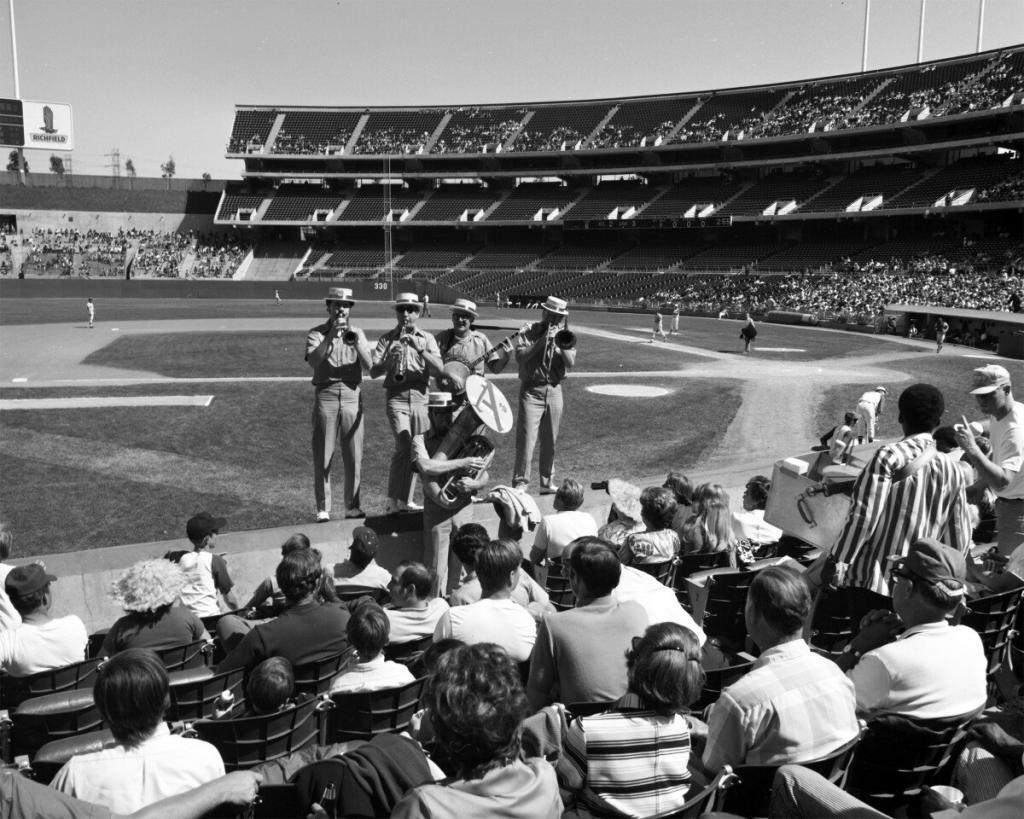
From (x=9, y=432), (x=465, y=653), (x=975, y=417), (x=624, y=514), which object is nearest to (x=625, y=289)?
(x=975, y=417)

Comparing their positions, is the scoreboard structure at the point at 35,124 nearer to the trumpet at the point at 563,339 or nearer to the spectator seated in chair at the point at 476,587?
the trumpet at the point at 563,339

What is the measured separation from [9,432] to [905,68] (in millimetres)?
66386

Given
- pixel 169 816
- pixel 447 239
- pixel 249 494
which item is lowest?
pixel 249 494

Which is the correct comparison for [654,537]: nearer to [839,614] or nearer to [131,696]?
[839,614]

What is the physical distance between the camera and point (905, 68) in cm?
6256

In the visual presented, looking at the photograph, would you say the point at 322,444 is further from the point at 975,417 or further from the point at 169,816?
the point at 975,417

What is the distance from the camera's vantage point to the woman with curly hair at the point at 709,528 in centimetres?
654

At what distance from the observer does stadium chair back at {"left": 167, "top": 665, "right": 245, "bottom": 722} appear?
4.19m

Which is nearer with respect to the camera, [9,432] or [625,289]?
[9,432]

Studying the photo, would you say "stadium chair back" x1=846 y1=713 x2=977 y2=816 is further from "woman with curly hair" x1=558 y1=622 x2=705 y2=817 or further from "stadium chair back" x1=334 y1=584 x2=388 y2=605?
"stadium chair back" x1=334 y1=584 x2=388 y2=605

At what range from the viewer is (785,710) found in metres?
3.29

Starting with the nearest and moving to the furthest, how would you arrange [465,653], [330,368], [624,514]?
[465,653] → [624,514] → [330,368]

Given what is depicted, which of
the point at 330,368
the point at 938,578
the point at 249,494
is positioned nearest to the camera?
the point at 938,578

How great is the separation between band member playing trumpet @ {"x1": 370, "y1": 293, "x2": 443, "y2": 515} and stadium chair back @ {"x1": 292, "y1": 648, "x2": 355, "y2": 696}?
3.72 m
